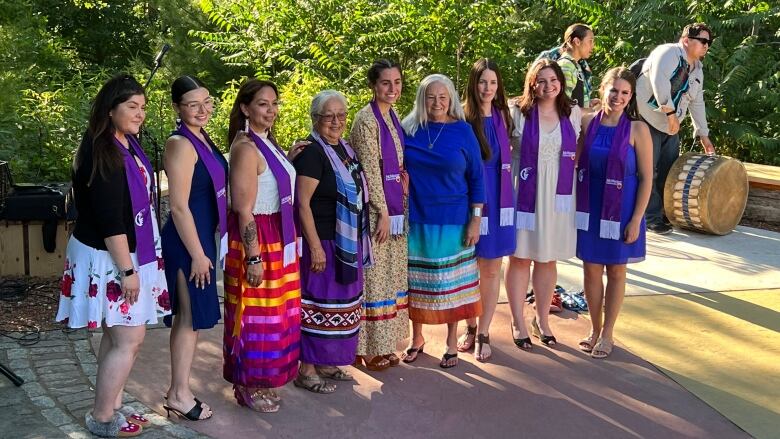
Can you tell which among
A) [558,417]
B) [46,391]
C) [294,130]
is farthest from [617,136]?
[294,130]

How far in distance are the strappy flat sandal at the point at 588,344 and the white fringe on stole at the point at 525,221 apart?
0.82m

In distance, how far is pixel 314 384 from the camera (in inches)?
186

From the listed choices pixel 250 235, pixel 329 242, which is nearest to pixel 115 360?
pixel 250 235

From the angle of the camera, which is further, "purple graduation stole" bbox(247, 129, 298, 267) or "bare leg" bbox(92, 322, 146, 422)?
"purple graduation stole" bbox(247, 129, 298, 267)

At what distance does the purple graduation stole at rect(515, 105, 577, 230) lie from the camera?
522 cm

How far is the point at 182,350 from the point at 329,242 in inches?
37.4

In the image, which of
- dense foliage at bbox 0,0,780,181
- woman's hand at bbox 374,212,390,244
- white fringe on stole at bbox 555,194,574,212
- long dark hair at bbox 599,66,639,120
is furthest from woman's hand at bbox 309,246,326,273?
dense foliage at bbox 0,0,780,181

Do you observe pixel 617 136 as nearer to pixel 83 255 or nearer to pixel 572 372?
pixel 572 372

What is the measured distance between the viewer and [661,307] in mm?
6387

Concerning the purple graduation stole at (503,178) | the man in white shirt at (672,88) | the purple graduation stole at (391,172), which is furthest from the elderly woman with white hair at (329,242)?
the man in white shirt at (672,88)

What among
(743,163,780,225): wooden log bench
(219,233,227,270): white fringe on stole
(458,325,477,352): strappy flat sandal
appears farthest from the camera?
(743,163,780,225): wooden log bench

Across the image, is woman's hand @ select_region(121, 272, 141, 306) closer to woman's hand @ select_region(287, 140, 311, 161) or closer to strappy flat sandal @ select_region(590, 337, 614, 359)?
woman's hand @ select_region(287, 140, 311, 161)

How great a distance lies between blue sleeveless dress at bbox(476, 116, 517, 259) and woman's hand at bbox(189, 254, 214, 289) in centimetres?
173

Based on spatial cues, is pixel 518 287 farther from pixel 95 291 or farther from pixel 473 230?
pixel 95 291
